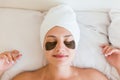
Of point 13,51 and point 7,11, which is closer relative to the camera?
point 13,51

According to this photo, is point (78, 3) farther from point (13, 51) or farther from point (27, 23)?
point (13, 51)

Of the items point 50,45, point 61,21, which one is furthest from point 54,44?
point 61,21

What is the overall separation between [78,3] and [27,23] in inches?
13.4

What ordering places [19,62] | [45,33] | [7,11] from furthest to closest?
[7,11], [19,62], [45,33]

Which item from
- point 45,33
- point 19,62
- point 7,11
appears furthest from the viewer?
point 7,11

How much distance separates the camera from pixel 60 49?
52.2 inches

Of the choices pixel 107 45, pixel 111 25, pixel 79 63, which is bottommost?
pixel 79 63

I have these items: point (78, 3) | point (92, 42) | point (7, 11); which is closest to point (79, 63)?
point (92, 42)

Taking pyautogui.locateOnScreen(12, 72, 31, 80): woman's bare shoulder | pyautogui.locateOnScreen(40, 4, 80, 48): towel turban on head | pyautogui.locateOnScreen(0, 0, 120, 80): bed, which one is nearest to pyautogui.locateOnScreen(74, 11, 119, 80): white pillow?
pyautogui.locateOnScreen(0, 0, 120, 80): bed

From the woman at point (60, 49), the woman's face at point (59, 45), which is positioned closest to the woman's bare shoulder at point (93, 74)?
the woman at point (60, 49)

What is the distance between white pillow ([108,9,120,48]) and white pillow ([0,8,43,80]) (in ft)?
1.40

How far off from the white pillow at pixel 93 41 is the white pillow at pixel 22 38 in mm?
244

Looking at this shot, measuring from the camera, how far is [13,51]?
1.45m

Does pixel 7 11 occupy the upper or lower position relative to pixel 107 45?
upper
